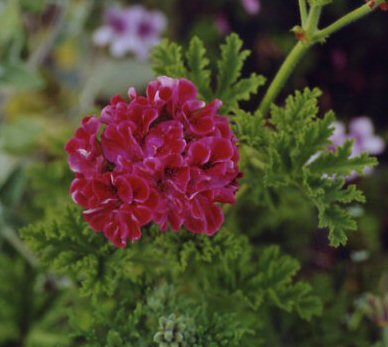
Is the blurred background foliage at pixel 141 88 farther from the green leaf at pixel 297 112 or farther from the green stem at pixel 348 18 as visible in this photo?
the green stem at pixel 348 18

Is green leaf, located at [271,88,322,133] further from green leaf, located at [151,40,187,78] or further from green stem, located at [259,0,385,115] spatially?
green leaf, located at [151,40,187,78]

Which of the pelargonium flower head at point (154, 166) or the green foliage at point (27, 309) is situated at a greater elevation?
the pelargonium flower head at point (154, 166)

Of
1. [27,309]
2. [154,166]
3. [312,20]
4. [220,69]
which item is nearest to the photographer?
[154,166]

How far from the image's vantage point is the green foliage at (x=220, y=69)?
3.86ft

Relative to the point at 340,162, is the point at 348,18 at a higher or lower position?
higher

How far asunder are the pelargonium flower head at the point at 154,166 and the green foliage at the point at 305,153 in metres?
0.10

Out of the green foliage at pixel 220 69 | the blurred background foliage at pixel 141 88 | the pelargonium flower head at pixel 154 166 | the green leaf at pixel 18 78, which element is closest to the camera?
the pelargonium flower head at pixel 154 166

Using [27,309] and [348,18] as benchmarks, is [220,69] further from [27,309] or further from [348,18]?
[27,309]

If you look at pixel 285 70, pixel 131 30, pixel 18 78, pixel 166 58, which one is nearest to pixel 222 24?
pixel 131 30

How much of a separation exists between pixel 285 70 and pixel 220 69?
0.45 ft

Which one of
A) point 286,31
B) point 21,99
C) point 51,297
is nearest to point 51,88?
point 21,99

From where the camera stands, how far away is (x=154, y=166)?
0.95 metres

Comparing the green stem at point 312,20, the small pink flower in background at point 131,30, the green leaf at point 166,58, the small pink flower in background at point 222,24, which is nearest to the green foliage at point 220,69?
the green leaf at point 166,58

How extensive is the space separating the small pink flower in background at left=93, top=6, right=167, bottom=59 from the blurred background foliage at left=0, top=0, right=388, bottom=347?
0.10 metres
